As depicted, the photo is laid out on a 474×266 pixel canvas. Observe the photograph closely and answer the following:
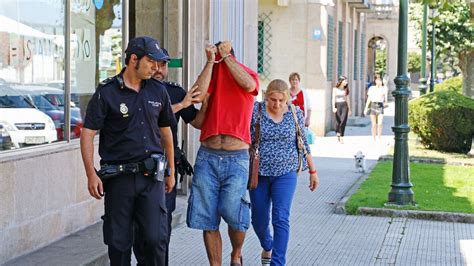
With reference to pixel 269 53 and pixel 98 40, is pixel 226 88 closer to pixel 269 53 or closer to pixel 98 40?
pixel 98 40

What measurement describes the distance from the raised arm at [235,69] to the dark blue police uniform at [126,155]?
110 cm

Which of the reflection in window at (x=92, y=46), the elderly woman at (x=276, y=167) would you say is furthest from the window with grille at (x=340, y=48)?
the elderly woman at (x=276, y=167)

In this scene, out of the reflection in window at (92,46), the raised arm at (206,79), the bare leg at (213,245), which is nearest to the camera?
the raised arm at (206,79)

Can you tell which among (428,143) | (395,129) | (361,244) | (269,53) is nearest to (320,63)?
(269,53)

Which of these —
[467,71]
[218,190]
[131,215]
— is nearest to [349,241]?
[218,190]

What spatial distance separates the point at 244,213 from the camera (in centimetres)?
784

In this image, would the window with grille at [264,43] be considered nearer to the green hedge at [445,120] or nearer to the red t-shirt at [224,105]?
the green hedge at [445,120]

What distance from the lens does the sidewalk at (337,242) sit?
30.3 feet

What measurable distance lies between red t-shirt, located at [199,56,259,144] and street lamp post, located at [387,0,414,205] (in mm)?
5250

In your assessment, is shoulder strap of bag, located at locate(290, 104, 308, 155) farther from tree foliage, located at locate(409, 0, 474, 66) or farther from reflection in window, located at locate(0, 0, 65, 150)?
tree foliage, located at locate(409, 0, 474, 66)

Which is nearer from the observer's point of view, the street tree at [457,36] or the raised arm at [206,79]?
the raised arm at [206,79]

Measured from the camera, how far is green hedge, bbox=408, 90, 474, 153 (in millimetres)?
19828

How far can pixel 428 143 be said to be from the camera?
2122 cm

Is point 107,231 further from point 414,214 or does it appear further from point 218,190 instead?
point 414,214
